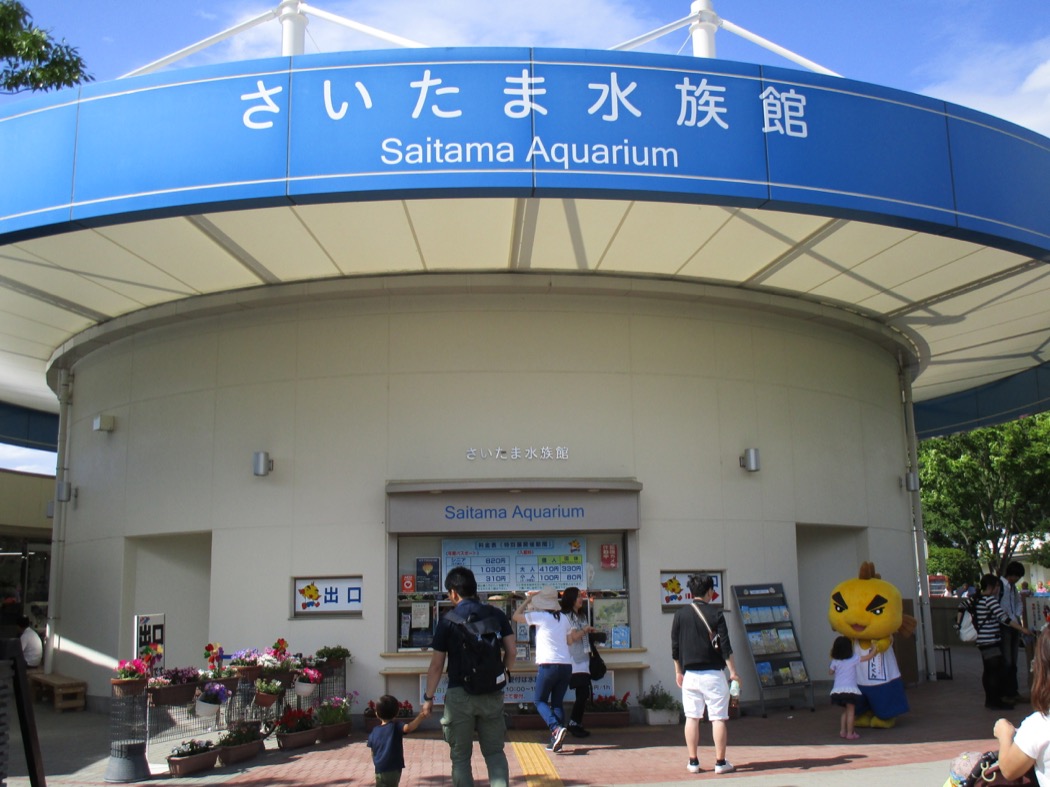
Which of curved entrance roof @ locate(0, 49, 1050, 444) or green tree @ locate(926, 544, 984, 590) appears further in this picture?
green tree @ locate(926, 544, 984, 590)

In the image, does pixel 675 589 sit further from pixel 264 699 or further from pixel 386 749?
pixel 386 749

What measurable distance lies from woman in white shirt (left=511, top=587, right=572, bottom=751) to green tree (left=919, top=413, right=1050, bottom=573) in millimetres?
24658

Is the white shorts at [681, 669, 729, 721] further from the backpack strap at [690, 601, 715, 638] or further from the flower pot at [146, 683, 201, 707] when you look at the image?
the flower pot at [146, 683, 201, 707]

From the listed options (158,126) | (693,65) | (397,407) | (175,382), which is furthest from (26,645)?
(693,65)

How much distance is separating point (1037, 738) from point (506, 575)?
24.8 feet

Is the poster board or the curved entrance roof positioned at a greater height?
the curved entrance roof

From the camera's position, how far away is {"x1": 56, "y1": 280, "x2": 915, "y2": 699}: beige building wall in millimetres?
11281

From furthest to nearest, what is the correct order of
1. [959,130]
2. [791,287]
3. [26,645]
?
[791,287]
[26,645]
[959,130]

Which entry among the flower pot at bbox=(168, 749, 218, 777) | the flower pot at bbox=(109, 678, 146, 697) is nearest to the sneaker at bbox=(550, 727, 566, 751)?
the flower pot at bbox=(168, 749, 218, 777)

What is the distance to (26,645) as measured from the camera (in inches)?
395

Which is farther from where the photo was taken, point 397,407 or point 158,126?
point 397,407

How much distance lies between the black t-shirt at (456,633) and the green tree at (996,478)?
2746 centimetres

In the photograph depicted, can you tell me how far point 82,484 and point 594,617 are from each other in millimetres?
7413

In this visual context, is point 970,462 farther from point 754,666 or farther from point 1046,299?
point 754,666
